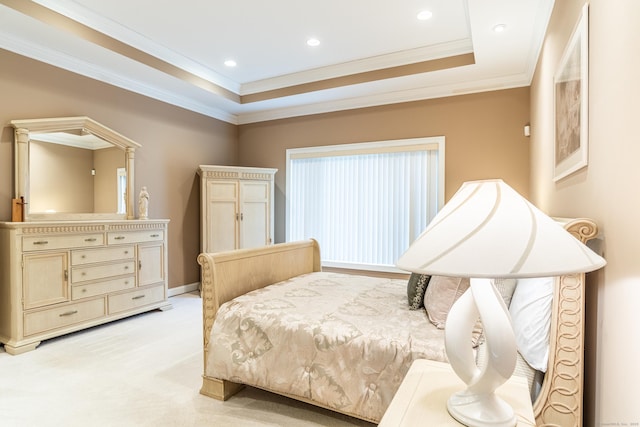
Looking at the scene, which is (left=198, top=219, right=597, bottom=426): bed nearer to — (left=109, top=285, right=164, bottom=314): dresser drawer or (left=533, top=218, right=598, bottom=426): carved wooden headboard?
(left=533, top=218, right=598, bottom=426): carved wooden headboard

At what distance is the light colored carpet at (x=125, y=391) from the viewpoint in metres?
1.91

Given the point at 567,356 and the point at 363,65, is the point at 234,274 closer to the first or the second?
the point at 567,356

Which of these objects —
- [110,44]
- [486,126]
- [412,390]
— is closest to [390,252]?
[486,126]

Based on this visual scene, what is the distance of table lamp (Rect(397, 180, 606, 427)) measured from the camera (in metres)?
0.78

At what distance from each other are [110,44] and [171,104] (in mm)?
1263

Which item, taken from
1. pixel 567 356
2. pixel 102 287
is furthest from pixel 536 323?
pixel 102 287

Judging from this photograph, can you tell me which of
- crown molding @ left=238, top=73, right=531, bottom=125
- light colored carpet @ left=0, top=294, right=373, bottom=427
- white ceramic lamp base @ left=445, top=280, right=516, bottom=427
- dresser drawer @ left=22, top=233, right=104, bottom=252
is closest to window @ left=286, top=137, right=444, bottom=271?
crown molding @ left=238, top=73, right=531, bottom=125

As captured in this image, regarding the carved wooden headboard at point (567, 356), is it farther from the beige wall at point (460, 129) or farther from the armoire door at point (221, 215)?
the armoire door at point (221, 215)

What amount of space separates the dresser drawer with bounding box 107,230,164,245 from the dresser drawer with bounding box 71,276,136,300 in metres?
0.39

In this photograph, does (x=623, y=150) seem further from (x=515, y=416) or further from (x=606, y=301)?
(x=515, y=416)

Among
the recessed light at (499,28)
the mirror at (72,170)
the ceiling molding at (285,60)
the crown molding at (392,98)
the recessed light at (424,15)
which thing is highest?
the recessed light at (424,15)

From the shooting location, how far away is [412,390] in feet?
3.89

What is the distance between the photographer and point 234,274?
2.34 meters

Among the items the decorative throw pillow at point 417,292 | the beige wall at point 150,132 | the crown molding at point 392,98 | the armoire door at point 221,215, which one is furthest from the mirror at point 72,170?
the decorative throw pillow at point 417,292
